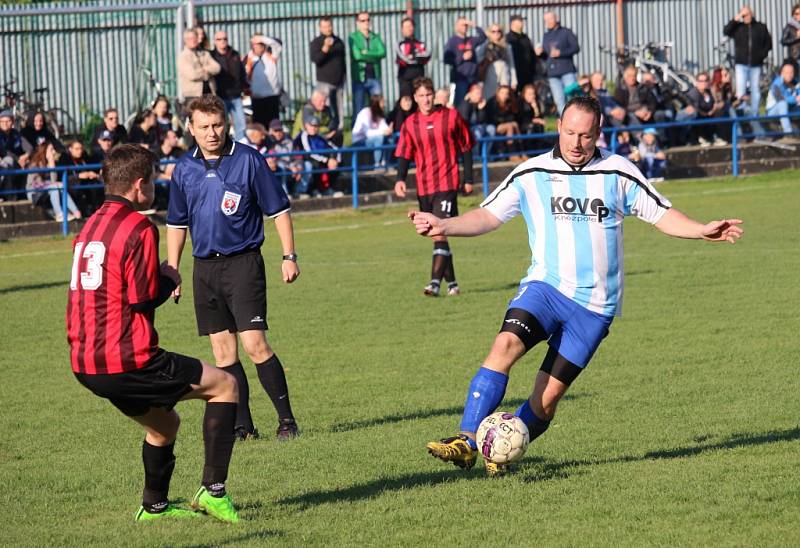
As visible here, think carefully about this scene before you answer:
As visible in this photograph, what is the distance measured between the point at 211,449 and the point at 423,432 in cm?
229

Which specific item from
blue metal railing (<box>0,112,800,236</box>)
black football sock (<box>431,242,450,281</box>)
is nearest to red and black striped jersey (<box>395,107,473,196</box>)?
black football sock (<box>431,242,450,281</box>)

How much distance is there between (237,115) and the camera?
22.6m

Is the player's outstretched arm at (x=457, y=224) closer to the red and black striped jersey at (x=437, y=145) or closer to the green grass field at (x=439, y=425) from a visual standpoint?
the green grass field at (x=439, y=425)

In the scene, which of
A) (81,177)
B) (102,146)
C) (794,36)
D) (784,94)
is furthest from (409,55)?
(794,36)

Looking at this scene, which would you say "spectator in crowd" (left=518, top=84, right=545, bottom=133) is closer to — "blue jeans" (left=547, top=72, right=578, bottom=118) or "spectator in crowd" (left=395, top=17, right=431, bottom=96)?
"blue jeans" (left=547, top=72, right=578, bottom=118)

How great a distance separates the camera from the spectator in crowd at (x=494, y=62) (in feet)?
81.3

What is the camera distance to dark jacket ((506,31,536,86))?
2502 cm

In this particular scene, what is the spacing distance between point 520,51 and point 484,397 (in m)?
18.8

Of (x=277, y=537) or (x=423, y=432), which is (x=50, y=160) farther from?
(x=277, y=537)

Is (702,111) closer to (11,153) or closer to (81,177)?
(81,177)

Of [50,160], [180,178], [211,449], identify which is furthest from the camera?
[50,160]

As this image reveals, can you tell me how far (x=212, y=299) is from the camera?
8.23 meters

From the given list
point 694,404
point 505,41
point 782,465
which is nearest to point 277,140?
point 505,41

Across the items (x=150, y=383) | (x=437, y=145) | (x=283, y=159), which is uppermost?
(x=283, y=159)
